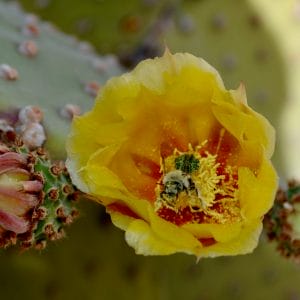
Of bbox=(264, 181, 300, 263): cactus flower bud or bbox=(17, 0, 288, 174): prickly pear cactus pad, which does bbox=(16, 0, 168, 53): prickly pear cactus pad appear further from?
bbox=(264, 181, 300, 263): cactus flower bud

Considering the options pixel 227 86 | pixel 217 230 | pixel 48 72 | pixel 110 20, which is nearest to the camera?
pixel 217 230

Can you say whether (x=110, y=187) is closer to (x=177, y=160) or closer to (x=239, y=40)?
(x=177, y=160)

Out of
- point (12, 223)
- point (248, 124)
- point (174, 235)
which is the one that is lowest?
point (12, 223)

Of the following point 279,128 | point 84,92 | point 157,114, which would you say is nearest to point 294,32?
point 279,128

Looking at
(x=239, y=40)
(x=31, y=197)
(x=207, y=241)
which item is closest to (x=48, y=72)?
(x=31, y=197)

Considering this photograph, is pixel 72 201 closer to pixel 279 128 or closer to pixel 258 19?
pixel 279 128

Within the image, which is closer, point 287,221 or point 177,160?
point 177,160
